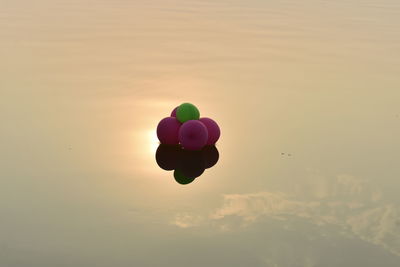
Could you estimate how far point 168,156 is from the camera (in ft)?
29.0

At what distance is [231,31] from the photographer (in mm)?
16078

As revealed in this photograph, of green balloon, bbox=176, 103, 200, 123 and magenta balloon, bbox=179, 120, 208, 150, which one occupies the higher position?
green balloon, bbox=176, 103, 200, 123

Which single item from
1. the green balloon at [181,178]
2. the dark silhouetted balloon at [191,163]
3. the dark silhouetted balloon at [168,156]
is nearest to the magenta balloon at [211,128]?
the dark silhouetted balloon at [191,163]

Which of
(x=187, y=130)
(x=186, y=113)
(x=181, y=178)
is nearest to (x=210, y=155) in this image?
(x=187, y=130)

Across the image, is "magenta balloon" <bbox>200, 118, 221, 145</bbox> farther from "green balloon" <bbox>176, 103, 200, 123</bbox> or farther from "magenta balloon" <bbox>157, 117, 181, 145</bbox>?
"magenta balloon" <bbox>157, 117, 181, 145</bbox>

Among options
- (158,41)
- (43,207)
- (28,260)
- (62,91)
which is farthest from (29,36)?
(28,260)

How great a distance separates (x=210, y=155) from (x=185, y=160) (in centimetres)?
36

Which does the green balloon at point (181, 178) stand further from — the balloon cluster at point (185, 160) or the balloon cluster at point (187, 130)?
the balloon cluster at point (187, 130)

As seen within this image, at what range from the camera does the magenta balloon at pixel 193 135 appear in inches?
Answer: 342

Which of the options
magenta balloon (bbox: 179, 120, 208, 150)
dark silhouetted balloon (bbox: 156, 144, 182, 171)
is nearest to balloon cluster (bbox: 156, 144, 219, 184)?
dark silhouetted balloon (bbox: 156, 144, 182, 171)

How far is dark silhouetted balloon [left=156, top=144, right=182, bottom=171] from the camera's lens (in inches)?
339

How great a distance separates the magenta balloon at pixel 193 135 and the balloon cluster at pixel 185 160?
117 millimetres

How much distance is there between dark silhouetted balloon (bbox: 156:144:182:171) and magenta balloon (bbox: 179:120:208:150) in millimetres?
170

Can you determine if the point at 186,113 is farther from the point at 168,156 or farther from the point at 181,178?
the point at 181,178
